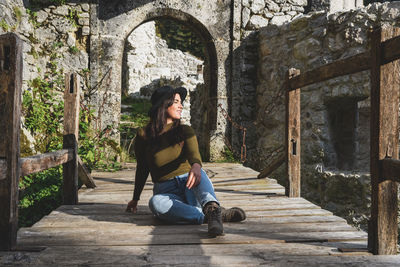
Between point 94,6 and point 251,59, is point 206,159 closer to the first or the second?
point 251,59

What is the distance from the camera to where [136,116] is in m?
12.0

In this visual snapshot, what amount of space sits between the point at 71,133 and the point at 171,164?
3.94ft

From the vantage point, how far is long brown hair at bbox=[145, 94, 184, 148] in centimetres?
276

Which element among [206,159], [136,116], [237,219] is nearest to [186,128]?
[237,219]

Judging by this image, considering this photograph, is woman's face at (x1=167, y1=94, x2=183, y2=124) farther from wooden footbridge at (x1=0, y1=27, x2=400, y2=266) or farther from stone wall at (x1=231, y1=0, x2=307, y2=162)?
stone wall at (x1=231, y1=0, x2=307, y2=162)

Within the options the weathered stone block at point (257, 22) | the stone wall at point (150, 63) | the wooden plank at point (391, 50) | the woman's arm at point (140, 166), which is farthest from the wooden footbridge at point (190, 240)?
the stone wall at point (150, 63)

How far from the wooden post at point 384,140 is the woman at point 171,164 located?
999 millimetres

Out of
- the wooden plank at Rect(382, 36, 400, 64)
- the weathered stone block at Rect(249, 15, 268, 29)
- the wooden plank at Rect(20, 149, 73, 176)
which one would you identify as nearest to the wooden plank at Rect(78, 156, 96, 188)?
the wooden plank at Rect(20, 149, 73, 176)

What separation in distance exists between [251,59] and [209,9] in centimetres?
128

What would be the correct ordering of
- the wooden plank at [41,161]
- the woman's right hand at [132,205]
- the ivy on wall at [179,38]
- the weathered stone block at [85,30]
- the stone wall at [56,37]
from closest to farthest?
the wooden plank at [41,161]
the woman's right hand at [132,205]
the stone wall at [56,37]
the weathered stone block at [85,30]
the ivy on wall at [179,38]

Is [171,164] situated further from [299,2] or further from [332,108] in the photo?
[299,2]

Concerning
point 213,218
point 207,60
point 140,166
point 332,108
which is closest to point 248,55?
point 207,60

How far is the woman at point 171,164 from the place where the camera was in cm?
262

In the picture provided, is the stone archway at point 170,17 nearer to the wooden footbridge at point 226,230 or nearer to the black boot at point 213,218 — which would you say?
the wooden footbridge at point 226,230
